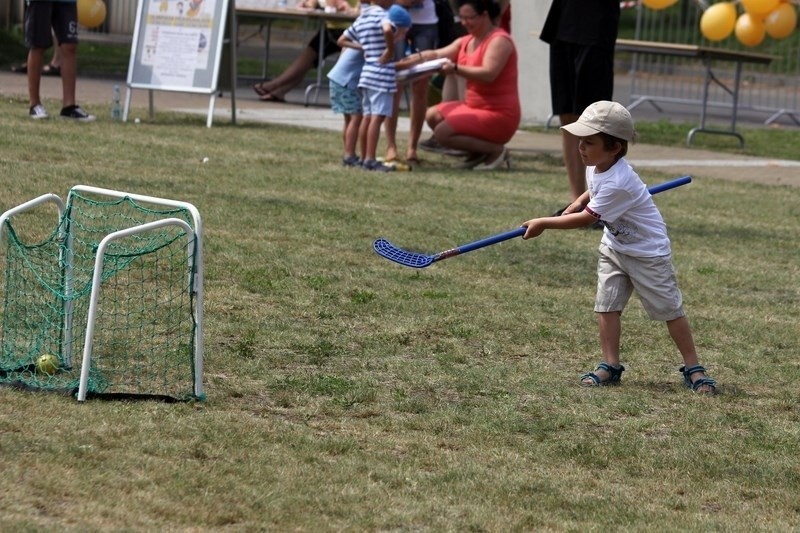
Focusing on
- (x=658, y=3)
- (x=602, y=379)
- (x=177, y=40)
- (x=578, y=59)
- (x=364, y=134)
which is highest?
(x=658, y=3)

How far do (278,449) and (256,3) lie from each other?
13677mm

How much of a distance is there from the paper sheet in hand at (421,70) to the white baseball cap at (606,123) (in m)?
5.36

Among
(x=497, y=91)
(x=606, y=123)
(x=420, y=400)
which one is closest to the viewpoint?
(x=420, y=400)

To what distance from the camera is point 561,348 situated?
5.81 m

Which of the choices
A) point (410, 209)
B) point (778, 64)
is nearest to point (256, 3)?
point (778, 64)

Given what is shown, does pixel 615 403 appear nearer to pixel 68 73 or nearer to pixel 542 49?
pixel 68 73

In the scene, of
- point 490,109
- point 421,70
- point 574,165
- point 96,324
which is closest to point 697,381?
point 96,324

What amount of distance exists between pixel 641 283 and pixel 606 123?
0.66 meters

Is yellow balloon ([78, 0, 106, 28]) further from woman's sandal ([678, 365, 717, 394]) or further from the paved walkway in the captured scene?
woman's sandal ([678, 365, 717, 394])

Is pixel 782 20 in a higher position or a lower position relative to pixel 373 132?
higher

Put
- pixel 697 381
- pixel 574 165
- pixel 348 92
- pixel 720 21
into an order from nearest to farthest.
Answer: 1. pixel 697 381
2. pixel 574 165
3. pixel 348 92
4. pixel 720 21

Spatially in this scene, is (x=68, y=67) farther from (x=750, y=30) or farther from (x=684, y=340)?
(x=750, y=30)

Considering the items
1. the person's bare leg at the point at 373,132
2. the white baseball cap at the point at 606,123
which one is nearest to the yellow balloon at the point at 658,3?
the person's bare leg at the point at 373,132

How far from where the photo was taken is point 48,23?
11812mm
